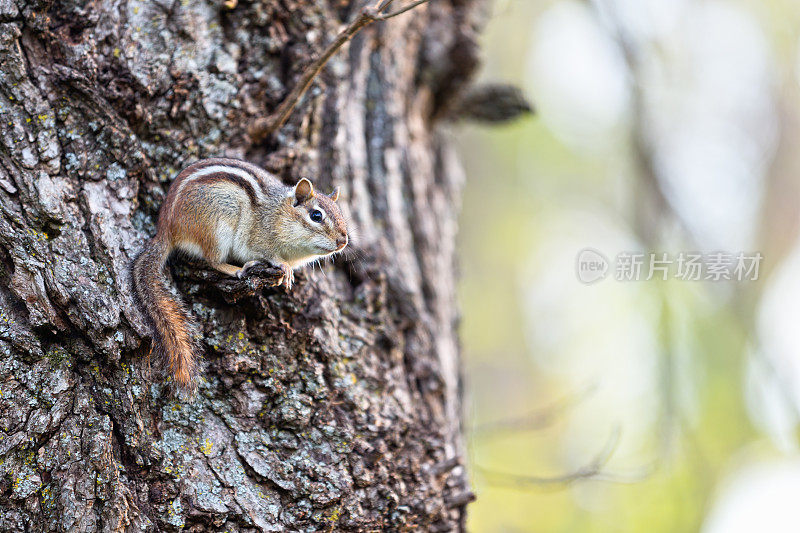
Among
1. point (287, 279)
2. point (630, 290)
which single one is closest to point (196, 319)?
point (287, 279)

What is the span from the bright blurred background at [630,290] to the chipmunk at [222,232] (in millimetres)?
1566

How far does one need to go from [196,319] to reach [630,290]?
6.56m

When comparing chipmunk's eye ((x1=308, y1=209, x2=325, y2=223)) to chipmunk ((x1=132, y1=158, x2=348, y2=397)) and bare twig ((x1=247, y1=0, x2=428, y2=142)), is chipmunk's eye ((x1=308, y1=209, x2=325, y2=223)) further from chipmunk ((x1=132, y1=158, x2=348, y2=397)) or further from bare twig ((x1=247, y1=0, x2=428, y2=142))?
bare twig ((x1=247, y1=0, x2=428, y2=142))

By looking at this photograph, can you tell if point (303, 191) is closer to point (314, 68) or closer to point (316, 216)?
point (316, 216)

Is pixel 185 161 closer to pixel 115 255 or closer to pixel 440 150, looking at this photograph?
pixel 115 255

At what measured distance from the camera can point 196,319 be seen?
7.30ft

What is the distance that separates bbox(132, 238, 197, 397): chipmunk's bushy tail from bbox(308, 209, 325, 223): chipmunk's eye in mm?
697

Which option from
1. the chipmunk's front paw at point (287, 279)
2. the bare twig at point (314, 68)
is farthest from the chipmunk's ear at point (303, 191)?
the chipmunk's front paw at point (287, 279)

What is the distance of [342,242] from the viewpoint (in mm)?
2742

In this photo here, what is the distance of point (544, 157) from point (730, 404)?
18.4 feet

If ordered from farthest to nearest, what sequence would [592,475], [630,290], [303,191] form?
1. [630,290]
2. [592,475]
3. [303,191]

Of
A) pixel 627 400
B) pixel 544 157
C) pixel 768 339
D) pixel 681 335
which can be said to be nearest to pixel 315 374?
pixel 768 339

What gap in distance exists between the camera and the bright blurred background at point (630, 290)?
4.36m

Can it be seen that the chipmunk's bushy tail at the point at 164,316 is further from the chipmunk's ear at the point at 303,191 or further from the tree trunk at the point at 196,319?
the chipmunk's ear at the point at 303,191
